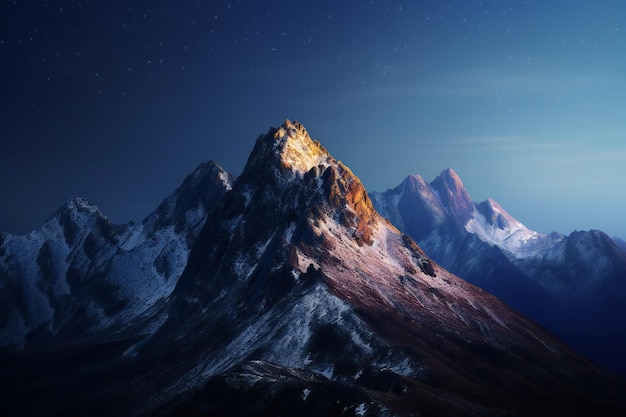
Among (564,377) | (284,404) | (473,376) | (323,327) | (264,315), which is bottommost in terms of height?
(564,377)

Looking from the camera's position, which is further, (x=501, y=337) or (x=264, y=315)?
(x=501, y=337)

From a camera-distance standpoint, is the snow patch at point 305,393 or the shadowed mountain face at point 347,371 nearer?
the snow patch at point 305,393

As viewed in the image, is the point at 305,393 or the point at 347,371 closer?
the point at 305,393

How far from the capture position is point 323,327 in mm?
161250

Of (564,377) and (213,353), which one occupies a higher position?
(213,353)

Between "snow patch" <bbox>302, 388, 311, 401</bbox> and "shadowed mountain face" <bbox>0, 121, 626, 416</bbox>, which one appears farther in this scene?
"shadowed mountain face" <bbox>0, 121, 626, 416</bbox>

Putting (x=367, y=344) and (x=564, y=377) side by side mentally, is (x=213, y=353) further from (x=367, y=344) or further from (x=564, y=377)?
(x=564, y=377)

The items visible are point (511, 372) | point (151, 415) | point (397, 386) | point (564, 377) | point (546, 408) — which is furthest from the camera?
point (564, 377)

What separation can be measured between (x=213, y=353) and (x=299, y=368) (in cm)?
4120

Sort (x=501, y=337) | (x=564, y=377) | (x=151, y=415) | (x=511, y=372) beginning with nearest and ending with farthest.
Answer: (x=151, y=415), (x=511, y=372), (x=564, y=377), (x=501, y=337)

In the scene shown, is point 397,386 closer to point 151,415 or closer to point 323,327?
point 323,327

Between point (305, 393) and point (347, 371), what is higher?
point (305, 393)

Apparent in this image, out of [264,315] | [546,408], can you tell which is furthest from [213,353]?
[546,408]

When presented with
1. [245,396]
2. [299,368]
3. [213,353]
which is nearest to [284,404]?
[245,396]
